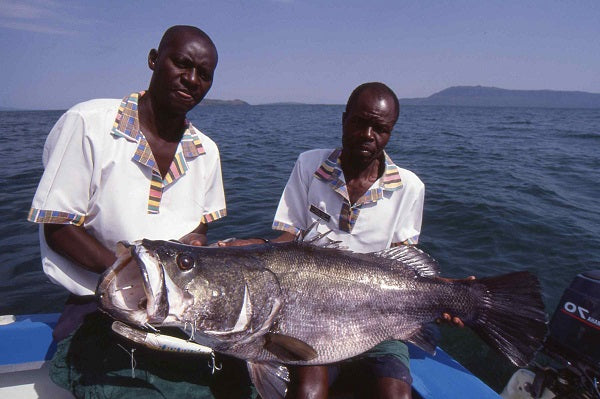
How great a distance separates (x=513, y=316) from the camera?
2803 mm

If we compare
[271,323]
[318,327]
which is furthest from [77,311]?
[318,327]

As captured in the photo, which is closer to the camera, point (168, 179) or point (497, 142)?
point (168, 179)

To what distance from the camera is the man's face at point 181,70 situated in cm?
280

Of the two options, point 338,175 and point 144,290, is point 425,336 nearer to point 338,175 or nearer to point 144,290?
point 338,175

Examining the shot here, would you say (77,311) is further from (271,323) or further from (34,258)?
(34,258)

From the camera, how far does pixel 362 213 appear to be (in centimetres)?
360

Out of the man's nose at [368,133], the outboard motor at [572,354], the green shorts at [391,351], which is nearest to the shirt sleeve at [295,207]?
the man's nose at [368,133]

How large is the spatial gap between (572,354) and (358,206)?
2.17m

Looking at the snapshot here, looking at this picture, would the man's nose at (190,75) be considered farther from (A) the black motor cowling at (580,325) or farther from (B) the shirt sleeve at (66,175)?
(A) the black motor cowling at (580,325)

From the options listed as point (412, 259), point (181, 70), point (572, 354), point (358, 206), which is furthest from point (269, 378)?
point (572, 354)

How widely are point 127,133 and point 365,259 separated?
1.85 metres

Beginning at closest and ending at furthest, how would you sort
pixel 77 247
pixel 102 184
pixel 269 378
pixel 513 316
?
pixel 269 378 → pixel 77 247 → pixel 102 184 → pixel 513 316

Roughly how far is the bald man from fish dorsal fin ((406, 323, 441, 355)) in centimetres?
126

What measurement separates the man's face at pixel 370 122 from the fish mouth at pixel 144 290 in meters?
1.96
